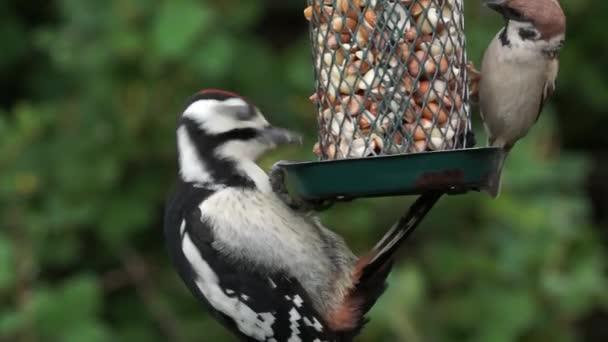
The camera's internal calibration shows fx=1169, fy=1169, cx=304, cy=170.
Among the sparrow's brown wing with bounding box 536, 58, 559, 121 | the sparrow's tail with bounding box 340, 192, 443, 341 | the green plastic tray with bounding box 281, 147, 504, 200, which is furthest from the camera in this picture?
the sparrow's brown wing with bounding box 536, 58, 559, 121

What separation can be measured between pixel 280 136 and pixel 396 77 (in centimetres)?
35

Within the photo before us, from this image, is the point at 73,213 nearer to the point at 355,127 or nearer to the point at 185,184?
the point at 185,184

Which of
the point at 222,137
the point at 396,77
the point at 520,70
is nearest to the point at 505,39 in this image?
the point at 520,70

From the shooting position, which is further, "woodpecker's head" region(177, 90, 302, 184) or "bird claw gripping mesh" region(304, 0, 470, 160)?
"woodpecker's head" region(177, 90, 302, 184)

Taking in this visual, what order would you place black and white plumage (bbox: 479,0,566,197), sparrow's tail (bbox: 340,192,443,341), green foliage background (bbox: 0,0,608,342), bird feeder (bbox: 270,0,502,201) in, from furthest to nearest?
green foliage background (bbox: 0,0,608,342), black and white plumage (bbox: 479,0,566,197), sparrow's tail (bbox: 340,192,443,341), bird feeder (bbox: 270,0,502,201)

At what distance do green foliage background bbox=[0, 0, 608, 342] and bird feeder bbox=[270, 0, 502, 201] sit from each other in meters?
1.51

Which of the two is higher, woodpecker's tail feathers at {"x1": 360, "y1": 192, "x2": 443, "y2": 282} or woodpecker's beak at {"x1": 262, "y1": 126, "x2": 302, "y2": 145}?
woodpecker's beak at {"x1": 262, "y1": 126, "x2": 302, "y2": 145}

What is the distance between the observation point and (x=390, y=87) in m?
3.02

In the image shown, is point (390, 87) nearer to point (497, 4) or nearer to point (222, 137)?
point (497, 4)

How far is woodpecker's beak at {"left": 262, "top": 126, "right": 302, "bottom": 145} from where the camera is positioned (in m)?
3.08

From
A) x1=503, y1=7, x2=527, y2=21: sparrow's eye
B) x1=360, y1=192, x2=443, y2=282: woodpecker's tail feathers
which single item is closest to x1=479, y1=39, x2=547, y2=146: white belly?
x1=503, y1=7, x2=527, y2=21: sparrow's eye

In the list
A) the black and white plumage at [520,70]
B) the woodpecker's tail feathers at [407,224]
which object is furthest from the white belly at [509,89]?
the woodpecker's tail feathers at [407,224]

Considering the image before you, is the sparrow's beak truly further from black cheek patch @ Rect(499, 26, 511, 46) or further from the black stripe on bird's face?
the black stripe on bird's face

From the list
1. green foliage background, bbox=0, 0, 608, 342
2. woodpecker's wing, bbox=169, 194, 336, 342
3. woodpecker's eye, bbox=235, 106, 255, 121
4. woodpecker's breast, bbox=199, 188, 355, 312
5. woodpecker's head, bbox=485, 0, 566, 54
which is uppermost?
woodpecker's head, bbox=485, 0, 566, 54
